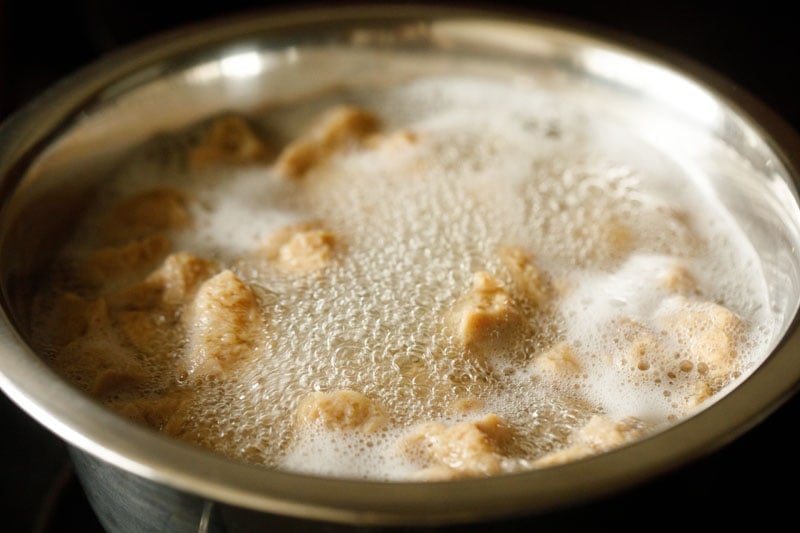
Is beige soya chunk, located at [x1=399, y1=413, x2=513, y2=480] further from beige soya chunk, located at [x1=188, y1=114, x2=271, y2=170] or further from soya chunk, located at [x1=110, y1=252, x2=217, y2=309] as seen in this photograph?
beige soya chunk, located at [x1=188, y1=114, x2=271, y2=170]

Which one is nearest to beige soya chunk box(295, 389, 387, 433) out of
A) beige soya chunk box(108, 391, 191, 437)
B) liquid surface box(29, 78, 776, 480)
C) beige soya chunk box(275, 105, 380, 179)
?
liquid surface box(29, 78, 776, 480)

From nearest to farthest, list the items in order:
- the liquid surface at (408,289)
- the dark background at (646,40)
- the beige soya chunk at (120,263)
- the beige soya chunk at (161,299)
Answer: the dark background at (646,40)
the liquid surface at (408,289)
the beige soya chunk at (161,299)
the beige soya chunk at (120,263)

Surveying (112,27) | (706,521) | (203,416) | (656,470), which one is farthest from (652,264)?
(112,27)

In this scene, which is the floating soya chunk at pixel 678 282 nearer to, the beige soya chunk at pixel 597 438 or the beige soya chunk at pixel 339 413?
the beige soya chunk at pixel 597 438

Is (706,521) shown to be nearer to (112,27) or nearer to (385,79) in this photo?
(385,79)

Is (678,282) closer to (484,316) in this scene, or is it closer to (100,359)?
(484,316)

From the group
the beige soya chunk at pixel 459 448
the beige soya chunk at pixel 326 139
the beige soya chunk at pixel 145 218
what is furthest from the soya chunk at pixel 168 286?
the beige soya chunk at pixel 459 448

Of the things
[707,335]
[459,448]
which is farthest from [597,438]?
[707,335]
